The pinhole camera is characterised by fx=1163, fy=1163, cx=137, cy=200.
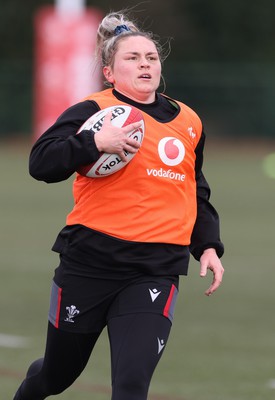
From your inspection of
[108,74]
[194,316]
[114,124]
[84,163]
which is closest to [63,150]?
[84,163]

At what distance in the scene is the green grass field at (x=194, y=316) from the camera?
7.84 m

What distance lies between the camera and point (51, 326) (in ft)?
18.6

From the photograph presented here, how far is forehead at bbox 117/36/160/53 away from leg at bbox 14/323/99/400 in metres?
1.40

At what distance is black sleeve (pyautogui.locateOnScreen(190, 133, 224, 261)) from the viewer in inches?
231

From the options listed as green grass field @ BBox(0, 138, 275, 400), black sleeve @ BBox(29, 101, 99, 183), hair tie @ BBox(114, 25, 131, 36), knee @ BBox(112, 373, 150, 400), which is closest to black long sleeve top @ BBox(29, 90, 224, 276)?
black sleeve @ BBox(29, 101, 99, 183)

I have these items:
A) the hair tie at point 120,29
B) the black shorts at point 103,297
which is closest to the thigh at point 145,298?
the black shorts at point 103,297

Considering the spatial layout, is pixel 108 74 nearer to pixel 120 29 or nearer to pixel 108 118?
pixel 120 29

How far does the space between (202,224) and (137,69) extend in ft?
2.83

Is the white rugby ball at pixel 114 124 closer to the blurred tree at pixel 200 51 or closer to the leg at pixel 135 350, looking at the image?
the leg at pixel 135 350

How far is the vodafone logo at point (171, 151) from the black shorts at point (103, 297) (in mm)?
560

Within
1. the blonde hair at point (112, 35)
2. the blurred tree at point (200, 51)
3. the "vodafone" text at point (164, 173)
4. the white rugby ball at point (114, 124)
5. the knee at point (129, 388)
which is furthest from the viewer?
the blurred tree at point (200, 51)

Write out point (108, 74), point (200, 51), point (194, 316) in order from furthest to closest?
1. point (200, 51)
2. point (194, 316)
3. point (108, 74)

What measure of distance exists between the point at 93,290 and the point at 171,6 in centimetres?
4414

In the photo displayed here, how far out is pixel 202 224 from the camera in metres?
5.89
